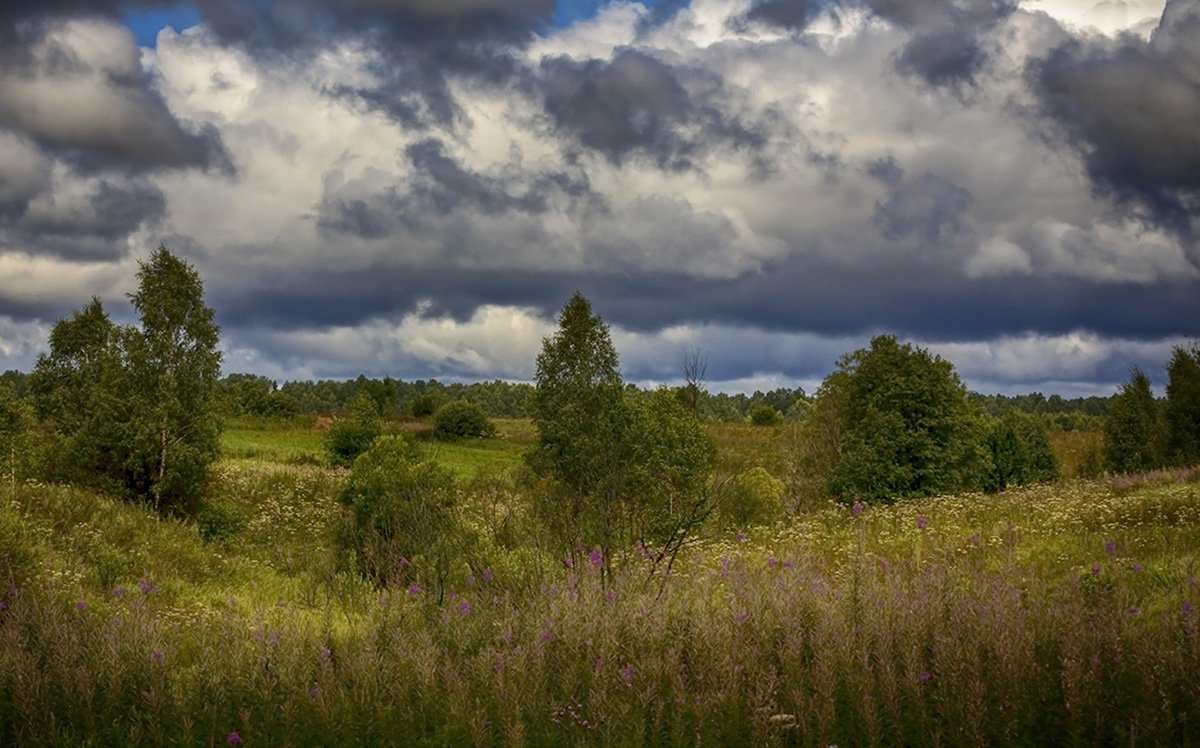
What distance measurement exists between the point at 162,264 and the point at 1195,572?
25.9 meters

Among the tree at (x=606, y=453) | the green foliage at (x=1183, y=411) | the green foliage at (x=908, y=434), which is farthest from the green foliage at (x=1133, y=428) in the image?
the tree at (x=606, y=453)

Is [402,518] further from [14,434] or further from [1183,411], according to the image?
[1183,411]

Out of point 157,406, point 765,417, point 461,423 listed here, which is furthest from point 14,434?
point 765,417

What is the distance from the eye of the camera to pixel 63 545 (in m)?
16.3

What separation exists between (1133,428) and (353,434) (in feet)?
120

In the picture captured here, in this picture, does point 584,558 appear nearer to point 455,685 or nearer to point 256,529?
point 455,685

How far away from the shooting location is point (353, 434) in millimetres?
37406

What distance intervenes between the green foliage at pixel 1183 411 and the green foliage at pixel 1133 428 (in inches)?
39.4

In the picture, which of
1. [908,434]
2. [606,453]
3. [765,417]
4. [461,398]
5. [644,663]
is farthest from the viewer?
[461,398]

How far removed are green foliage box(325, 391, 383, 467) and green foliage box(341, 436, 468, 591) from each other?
12.7m

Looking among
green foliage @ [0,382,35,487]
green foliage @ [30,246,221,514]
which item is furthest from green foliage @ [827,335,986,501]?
green foliage @ [0,382,35,487]

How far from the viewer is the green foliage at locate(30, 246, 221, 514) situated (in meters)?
23.5

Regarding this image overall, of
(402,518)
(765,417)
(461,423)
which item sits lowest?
(402,518)

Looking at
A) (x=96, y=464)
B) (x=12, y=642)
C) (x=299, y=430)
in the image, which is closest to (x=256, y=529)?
(x=96, y=464)
